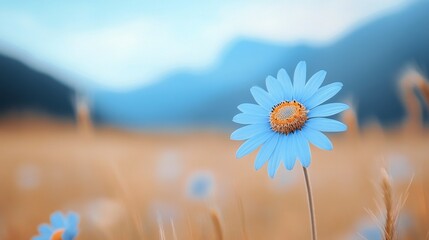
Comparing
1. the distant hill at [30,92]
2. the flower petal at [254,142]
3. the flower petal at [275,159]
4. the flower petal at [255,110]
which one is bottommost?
the flower petal at [275,159]

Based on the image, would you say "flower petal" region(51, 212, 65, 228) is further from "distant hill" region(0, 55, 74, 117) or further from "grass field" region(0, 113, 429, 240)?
"distant hill" region(0, 55, 74, 117)

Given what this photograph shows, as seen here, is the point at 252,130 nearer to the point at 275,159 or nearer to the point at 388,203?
the point at 275,159

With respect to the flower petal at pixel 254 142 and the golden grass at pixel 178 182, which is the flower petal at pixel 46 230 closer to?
the golden grass at pixel 178 182

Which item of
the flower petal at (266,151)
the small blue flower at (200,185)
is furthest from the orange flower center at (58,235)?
the flower petal at (266,151)

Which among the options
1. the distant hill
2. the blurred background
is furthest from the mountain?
the distant hill

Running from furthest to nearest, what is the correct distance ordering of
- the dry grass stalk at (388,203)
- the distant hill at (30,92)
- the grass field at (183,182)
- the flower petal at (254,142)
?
the distant hill at (30,92) → the grass field at (183,182) → the flower petal at (254,142) → the dry grass stalk at (388,203)

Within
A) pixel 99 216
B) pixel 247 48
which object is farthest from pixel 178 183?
pixel 247 48
